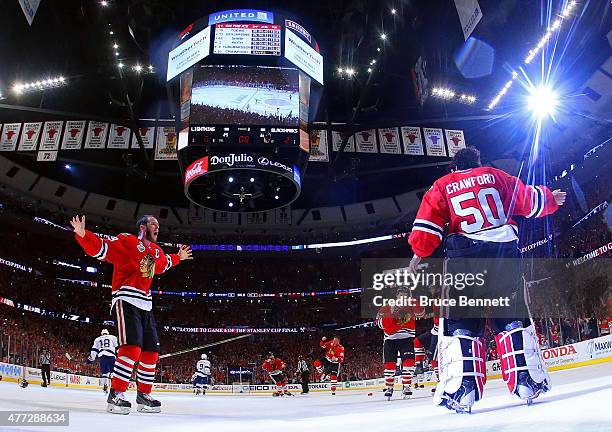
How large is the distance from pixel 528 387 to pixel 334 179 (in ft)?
55.5

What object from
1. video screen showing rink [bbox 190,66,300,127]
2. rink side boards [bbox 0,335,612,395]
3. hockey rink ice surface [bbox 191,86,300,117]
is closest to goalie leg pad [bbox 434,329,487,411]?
rink side boards [bbox 0,335,612,395]

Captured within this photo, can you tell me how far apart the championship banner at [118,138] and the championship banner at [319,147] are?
19.9 feet

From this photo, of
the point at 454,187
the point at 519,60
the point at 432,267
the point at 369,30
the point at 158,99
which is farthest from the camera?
the point at 432,267

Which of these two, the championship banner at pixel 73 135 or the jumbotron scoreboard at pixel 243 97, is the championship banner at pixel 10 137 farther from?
the jumbotron scoreboard at pixel 243 97

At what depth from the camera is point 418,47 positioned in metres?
14.6

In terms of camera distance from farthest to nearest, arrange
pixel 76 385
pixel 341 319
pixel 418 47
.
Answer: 1. pixel 341 319
2. pixel 76 385
3. pixel 418 47

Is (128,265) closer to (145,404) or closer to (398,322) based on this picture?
(145,404)

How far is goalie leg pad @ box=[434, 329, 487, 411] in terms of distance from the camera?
338cm

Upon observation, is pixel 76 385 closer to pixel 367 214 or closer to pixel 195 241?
pixel 195 241

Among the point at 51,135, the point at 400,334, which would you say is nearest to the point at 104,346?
the point at 51,135

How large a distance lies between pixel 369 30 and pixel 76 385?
13.3m

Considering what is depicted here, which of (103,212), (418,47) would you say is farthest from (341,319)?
(418,47)

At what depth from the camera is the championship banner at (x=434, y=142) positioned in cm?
1656

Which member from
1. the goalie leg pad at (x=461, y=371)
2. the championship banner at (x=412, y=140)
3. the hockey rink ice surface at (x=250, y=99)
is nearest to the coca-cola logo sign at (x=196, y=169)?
the hockey rink ice surface at (x=250, y=99)
